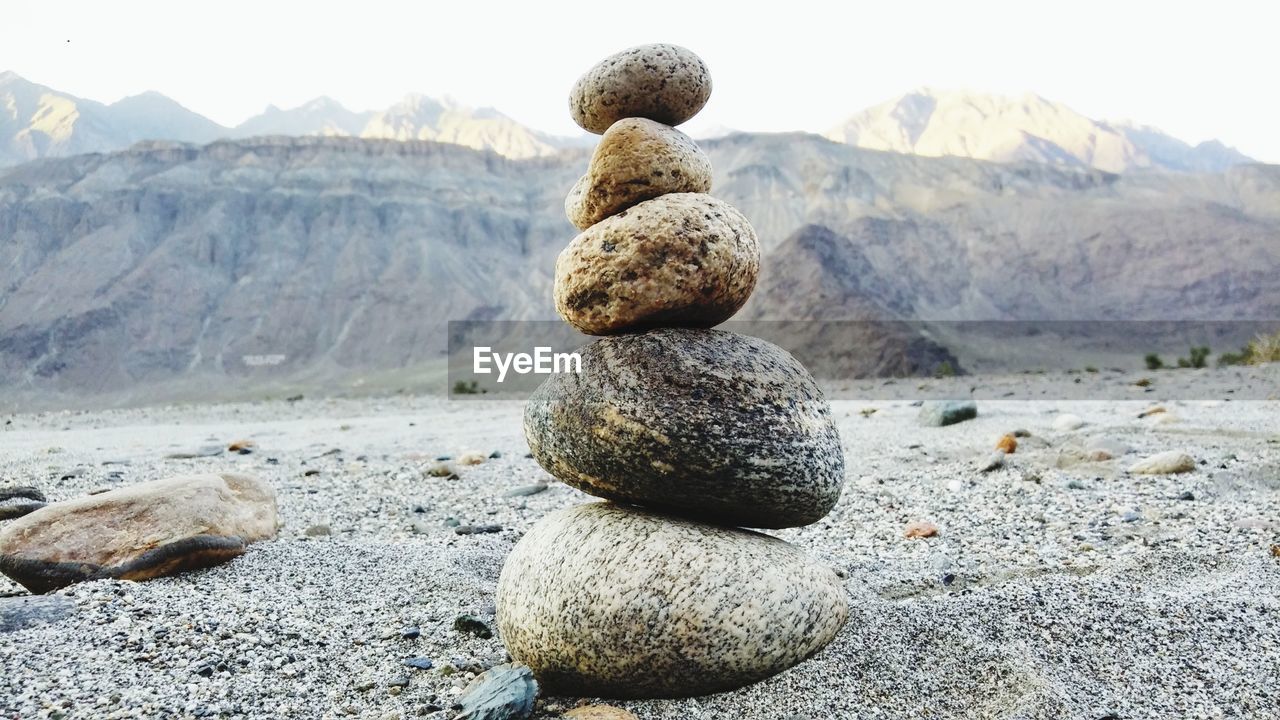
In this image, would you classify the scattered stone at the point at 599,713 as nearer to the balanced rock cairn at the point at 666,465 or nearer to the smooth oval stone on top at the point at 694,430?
the balanced rock cairn at the point at 666,465

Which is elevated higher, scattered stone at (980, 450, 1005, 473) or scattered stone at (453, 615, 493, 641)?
scattered stone at (980, 450, 1005, 473)

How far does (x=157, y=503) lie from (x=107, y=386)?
50.8m

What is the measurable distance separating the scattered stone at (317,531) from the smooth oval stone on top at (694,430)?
3.50 m

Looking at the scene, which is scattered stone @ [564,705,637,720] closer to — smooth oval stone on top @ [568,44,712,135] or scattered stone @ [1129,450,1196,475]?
smooth oval stone on top @ [568,44,712,135]

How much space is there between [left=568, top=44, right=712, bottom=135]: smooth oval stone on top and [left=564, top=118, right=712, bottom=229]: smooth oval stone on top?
272 mm

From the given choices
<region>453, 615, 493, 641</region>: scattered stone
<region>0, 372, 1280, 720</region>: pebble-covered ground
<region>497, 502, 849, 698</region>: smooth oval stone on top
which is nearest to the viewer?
<region>0, 372, 1280, 720</region>: pebble-covered ground

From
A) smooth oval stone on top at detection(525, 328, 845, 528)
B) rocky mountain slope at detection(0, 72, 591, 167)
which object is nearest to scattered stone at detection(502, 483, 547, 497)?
smooth oval stone on top at detection(525, 328, 845, 528)

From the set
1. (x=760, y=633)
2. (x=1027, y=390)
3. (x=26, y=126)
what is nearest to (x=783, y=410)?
(x=760, y=633)

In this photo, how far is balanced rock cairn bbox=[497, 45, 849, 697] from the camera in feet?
14.3

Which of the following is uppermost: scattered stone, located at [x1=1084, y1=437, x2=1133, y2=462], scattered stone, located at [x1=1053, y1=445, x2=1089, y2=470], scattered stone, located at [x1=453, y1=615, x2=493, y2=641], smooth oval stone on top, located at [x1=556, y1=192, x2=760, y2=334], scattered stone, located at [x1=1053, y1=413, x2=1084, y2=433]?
smooth oval stone on top, located at [x1=556, y1=192, x2=760, y2=334]

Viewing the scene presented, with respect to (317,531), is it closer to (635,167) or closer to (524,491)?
(524,491)

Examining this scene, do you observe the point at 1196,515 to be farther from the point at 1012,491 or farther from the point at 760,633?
the point at 760,633

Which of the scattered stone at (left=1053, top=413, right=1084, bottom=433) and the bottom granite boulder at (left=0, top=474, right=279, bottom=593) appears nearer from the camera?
the bottom granite boulder at (left=0, top=474, right=279, bottom=593)

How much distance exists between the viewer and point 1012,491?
834cm
